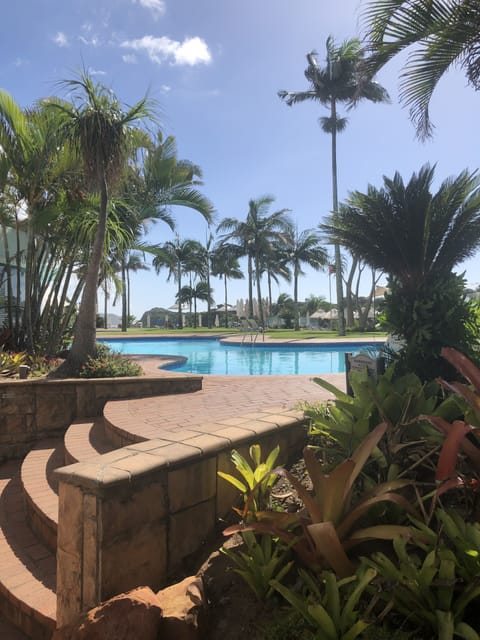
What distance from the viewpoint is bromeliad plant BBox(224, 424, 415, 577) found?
1670mm

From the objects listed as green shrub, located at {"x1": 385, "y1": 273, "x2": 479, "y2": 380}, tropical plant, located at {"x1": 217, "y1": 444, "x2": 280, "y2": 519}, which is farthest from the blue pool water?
tropical plant, located at {"x1": 217, "y1": 444, "x2": 280, "y2": 519}

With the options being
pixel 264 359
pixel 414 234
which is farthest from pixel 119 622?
pixel 264 359

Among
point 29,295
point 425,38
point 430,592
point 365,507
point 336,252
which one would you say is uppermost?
point 336,252

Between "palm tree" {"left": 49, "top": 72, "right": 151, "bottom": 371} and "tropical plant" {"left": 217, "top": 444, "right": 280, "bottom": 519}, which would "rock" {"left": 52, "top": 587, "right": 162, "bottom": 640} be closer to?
"tropical plant" {"left": 217, "top": 444, "right": 280, "bottom": 519}

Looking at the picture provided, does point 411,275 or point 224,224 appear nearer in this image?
point 411,275

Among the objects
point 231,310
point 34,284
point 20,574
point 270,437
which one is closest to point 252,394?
point 270,437

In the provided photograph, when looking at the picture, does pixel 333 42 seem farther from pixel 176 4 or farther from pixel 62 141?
pixel 62 141

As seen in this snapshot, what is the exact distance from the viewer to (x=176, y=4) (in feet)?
23.0

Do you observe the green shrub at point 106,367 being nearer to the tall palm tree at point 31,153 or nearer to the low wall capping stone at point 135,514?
the tall palm tree at point 31,153

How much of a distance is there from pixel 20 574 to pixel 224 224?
101 ft

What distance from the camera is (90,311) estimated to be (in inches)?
258

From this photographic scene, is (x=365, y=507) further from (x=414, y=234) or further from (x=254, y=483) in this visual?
(x=414, y=234)

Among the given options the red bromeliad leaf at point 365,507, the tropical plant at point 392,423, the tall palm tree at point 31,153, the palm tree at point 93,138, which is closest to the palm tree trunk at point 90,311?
the palm tree at point 93,138

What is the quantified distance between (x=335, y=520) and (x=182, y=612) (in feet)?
2.52
